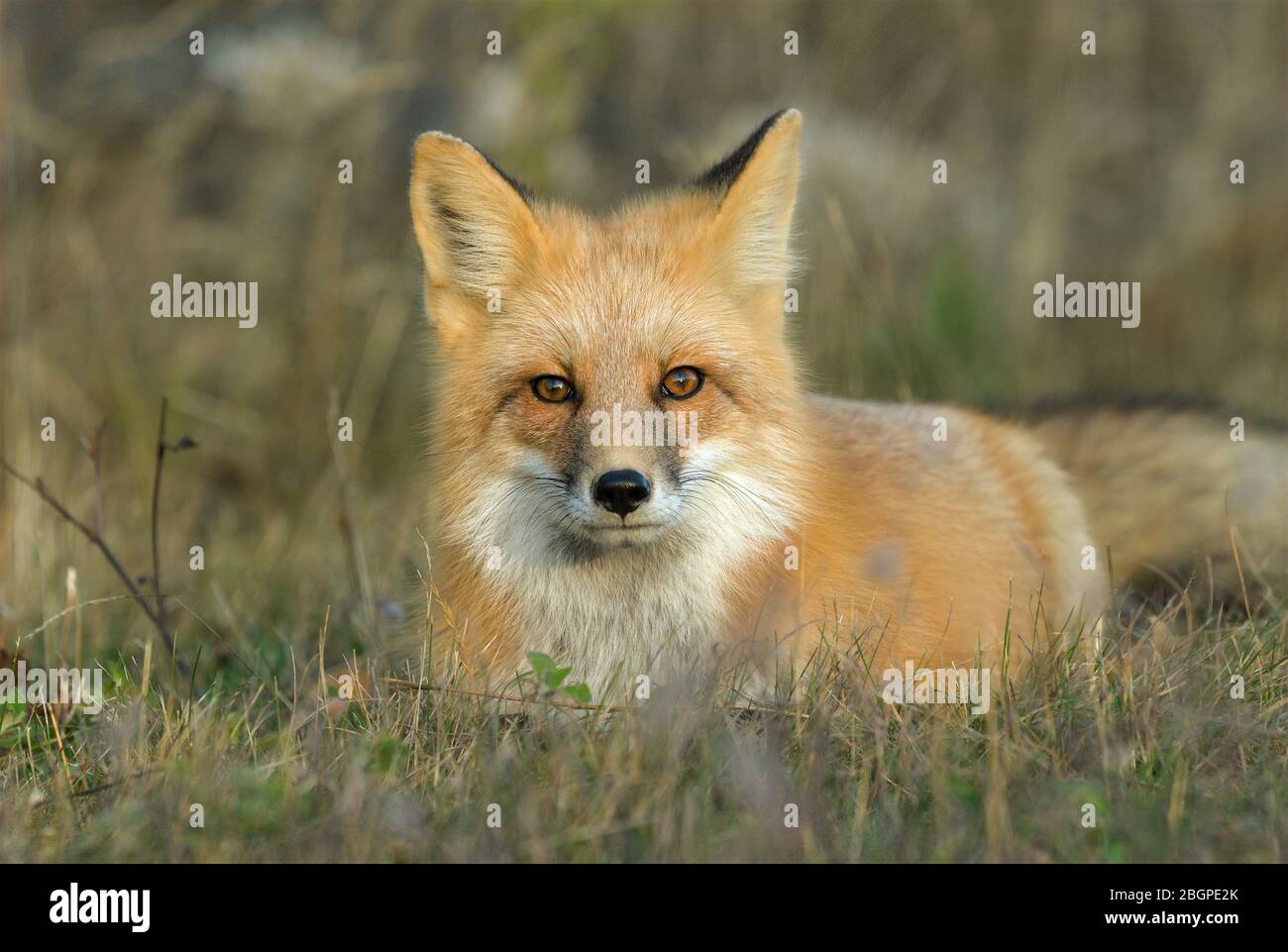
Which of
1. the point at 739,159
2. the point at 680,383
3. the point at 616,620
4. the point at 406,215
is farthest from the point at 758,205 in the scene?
the point at 406,215

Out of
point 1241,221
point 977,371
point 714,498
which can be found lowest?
point 714,498

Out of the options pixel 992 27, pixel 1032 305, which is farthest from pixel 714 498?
pixel 992 27

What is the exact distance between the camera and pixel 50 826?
3.45 metres

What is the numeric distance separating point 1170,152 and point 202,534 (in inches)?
356

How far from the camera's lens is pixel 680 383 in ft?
13.0

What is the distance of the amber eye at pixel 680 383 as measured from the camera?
13.0ft

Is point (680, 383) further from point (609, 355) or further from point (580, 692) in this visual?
point (580, 692)

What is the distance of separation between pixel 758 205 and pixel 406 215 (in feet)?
18.2

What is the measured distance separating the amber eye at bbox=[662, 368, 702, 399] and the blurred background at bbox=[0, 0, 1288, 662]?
2.28 m

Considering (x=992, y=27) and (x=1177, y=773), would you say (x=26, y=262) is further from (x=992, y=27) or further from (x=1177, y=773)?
(x=992, y=27)

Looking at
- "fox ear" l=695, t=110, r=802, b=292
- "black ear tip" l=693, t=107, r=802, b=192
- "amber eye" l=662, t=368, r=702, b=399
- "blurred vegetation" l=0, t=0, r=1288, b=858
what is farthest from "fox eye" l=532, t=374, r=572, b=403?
"blurred vegetation" l=0, t=0, r=1288, b=858

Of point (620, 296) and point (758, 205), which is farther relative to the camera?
point (758, 205)

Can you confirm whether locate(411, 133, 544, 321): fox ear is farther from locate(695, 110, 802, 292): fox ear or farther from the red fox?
locate(695, 110, 802, 292): fox ear

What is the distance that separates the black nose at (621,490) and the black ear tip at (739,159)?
3.62 feet
